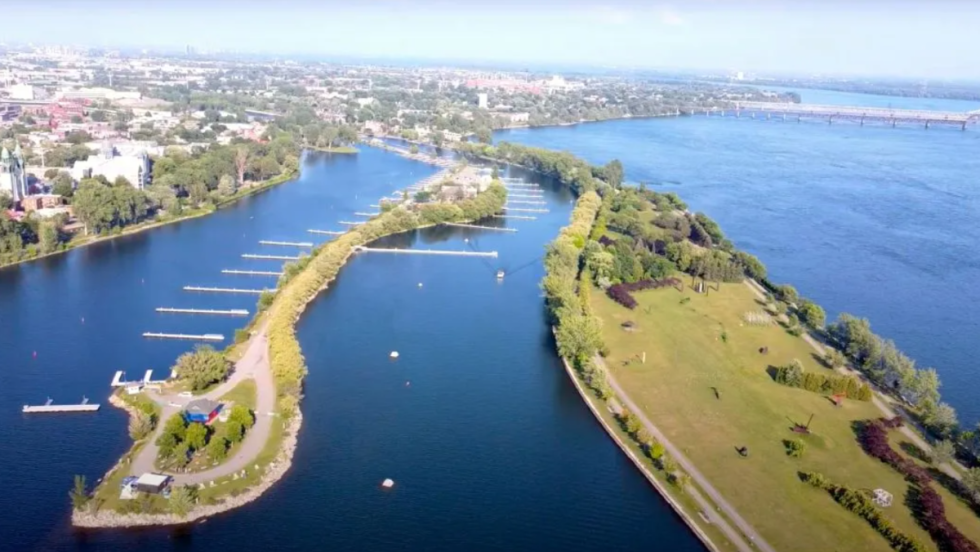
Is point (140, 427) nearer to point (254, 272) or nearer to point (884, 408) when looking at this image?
point (254, 272)

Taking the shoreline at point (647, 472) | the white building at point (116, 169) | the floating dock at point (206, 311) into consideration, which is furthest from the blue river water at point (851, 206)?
the white building at point (116, 169)

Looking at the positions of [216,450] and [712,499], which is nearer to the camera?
[712,499]

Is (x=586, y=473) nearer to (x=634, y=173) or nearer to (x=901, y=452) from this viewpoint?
(x=901, y=452)

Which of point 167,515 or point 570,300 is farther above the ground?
point 570,300

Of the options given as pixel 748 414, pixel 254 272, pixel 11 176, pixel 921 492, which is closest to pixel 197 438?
pixel 748 414

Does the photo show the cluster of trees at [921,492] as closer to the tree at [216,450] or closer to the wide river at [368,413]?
the wide river at [368,413]

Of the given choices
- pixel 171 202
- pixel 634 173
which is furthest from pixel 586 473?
pixel 634 173

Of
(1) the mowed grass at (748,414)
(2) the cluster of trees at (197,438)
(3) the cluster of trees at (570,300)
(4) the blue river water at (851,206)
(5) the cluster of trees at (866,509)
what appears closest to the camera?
(5) the cluster of trees at (866,509)
